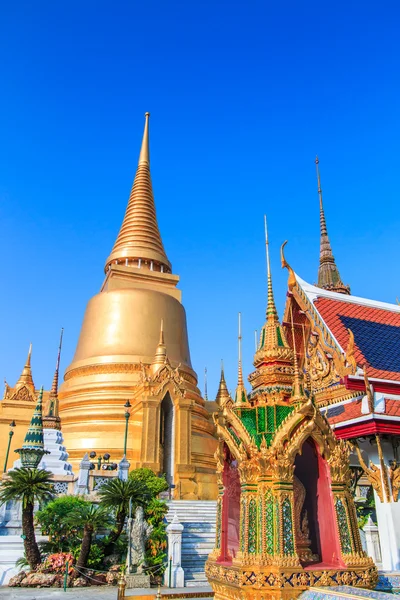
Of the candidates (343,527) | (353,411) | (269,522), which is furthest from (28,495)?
(343,527)

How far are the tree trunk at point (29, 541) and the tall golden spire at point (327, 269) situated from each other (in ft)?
78.9

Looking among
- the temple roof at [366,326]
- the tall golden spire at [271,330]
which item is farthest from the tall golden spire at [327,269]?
the tall golden spire at [271,330]

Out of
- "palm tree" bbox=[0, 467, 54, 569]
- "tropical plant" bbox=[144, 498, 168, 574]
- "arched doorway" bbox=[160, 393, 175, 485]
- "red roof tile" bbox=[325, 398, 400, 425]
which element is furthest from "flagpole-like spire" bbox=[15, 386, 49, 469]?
"red roof tile" bbox=[325, 398, 400, 425]

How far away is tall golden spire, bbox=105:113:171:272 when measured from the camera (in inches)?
1022

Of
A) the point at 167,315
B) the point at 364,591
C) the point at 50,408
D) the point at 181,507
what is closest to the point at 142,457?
the point at 181,507

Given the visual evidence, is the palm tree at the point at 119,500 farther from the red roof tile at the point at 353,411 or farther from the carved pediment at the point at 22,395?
the carved pediment at the point at 22,395

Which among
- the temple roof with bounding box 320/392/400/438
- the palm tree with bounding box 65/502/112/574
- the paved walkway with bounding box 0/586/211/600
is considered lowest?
the paved walkway with bounding box 0/586/211/600

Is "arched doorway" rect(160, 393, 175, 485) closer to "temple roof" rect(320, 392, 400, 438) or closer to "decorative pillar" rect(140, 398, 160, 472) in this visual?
"decorative pillar" rect(140, 398, 160, 472)

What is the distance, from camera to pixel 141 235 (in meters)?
26.8

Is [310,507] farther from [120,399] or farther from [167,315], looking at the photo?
[167,315]

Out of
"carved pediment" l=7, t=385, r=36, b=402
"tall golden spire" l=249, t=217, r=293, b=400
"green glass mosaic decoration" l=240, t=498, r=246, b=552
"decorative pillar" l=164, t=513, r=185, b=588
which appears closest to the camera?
"green glass mosaic decoration" l=240, t=498, r=246, b=552

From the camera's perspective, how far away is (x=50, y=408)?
63.7 ft

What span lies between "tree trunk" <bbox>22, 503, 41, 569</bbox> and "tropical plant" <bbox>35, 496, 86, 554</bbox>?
55 cm

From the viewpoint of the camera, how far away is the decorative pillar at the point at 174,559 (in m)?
10.0
